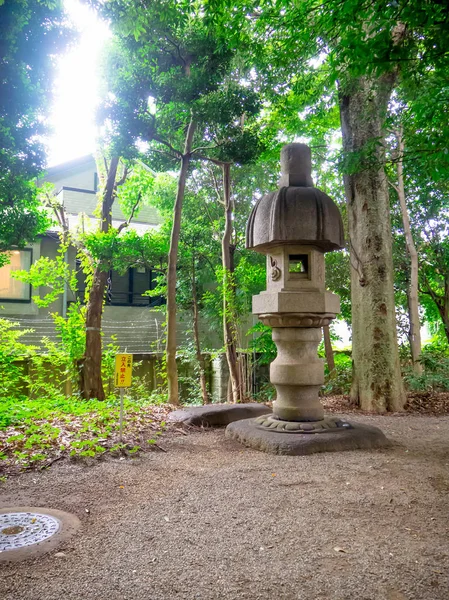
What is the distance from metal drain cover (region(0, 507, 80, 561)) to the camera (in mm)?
2736

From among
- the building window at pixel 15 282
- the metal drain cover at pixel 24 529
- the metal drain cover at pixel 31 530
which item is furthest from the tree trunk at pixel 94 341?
the metal drain cover at pixel 24 529

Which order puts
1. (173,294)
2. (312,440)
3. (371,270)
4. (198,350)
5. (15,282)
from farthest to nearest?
1. (15,282)
2. (198,350)
3. (371,270)
4. (173,294)
5. (312,440)

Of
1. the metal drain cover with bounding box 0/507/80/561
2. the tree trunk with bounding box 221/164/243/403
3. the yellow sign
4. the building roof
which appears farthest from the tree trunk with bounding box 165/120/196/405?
the building roof

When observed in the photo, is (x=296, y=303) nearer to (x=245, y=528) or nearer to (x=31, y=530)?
(x=245, y=528)

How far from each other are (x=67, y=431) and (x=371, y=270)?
5590mm

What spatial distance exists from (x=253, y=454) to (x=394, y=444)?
1700 millimetres

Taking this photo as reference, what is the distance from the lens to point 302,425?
18.2ft

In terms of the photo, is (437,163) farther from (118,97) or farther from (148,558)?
(118,97)

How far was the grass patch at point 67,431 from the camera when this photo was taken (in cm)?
490

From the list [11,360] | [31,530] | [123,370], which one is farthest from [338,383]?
[31,530]

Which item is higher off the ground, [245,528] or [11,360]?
[11,360]

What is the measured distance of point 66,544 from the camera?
2828 mm

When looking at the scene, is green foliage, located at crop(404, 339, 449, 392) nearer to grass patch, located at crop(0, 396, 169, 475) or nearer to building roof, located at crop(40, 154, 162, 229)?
grass patch, located at crop(0, 396, 169, 475)

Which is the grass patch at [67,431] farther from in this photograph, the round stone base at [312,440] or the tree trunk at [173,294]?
the round stone base at [312,440]
